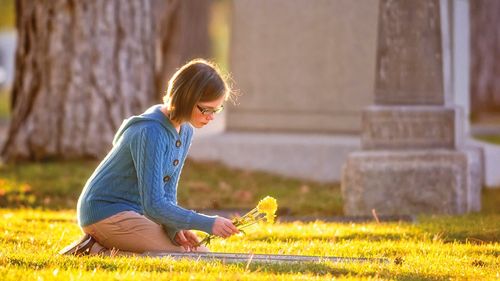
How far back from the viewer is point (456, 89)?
42.2ft

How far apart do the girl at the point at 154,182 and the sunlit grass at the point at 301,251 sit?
0.88ft

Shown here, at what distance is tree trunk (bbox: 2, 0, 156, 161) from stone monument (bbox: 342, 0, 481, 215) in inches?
153

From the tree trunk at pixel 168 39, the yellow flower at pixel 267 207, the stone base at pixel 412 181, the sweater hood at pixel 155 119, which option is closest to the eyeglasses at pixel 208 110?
the sweater hood at pixel 155 119

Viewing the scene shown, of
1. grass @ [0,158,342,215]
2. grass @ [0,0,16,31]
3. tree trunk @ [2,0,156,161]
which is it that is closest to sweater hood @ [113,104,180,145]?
grass @ [0,158,342,215]

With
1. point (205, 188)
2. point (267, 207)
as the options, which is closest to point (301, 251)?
point (267, 207)

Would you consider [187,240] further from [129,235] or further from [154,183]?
[154,183]

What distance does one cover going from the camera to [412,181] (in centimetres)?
954

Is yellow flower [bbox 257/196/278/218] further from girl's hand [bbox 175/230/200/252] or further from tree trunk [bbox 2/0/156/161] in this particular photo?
tree trunk [bbox 2/0/156/161]

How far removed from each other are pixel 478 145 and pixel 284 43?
2.62m

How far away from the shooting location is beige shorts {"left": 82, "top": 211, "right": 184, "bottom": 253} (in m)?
6.14

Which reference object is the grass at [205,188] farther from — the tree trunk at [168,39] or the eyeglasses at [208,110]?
the eyeglasses at [208,110]

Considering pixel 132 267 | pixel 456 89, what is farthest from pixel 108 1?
pixel 132 267

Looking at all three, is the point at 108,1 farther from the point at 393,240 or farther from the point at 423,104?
the point at 393,240

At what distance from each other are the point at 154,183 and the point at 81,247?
0.62 metres
